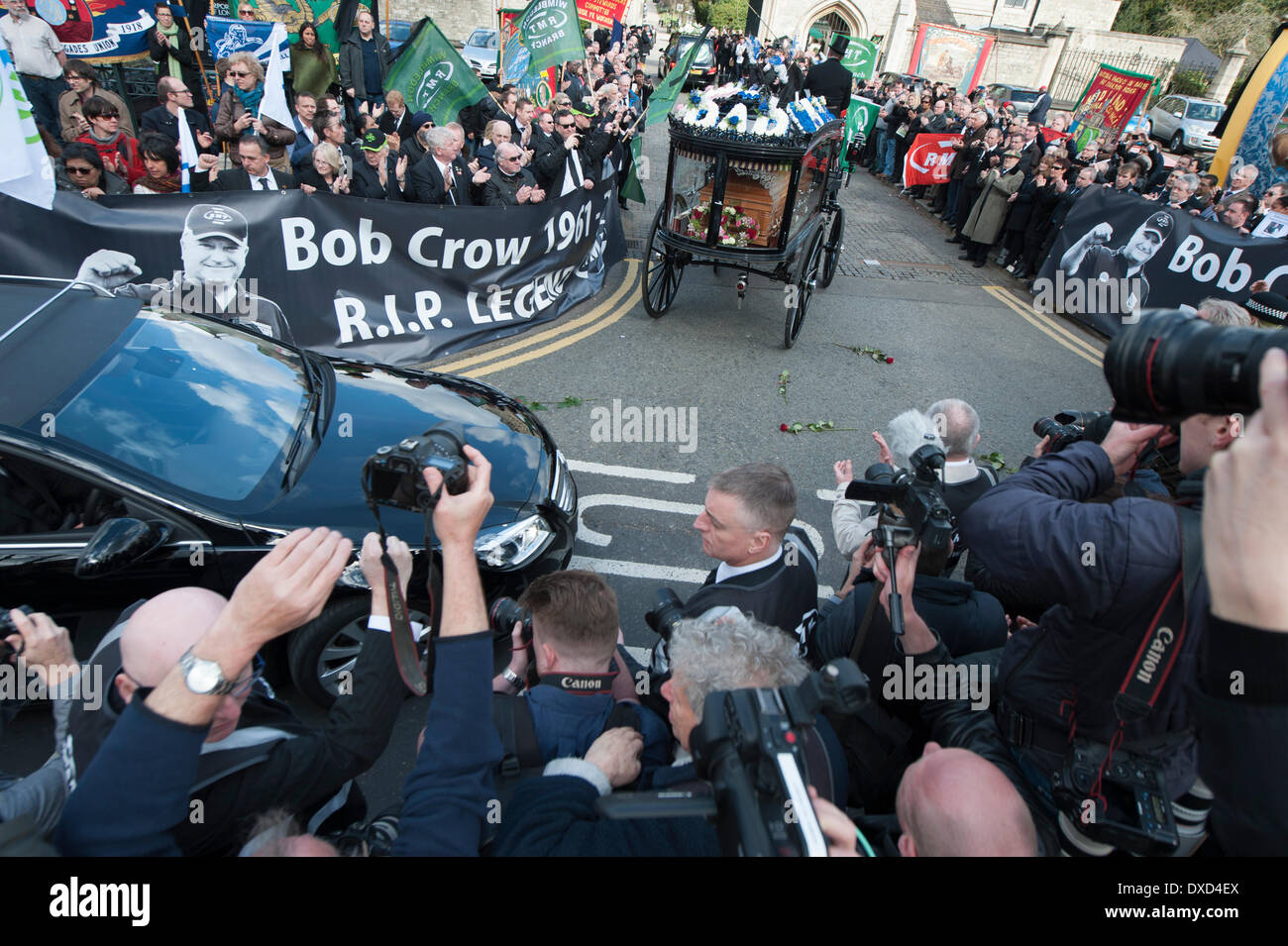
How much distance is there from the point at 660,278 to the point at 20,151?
17.1ft

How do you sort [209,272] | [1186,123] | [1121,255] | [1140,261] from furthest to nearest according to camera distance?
[1186,123], [1121,255], [1140,261], [209,272]

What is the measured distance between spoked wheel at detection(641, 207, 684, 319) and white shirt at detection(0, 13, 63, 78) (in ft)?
22.2

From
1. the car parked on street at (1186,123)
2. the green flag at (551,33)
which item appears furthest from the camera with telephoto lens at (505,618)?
the car parked on street at (1186,123)

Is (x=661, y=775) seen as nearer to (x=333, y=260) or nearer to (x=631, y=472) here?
(x=631, y=472)

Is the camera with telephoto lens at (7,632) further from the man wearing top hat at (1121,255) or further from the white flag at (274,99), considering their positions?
the man wearing top hat at (1121,255)

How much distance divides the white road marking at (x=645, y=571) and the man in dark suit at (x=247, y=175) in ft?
13.0

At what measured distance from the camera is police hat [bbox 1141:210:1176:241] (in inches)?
305

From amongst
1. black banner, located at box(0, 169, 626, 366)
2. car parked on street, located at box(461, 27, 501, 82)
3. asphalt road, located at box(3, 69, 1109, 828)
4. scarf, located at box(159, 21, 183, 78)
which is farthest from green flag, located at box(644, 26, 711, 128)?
car parked on street, located at box(461, 27, 501, 82)

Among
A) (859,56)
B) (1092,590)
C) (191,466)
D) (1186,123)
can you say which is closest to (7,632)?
(191,466)

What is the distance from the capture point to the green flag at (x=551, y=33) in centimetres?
860

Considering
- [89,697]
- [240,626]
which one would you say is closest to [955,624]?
[240,626]

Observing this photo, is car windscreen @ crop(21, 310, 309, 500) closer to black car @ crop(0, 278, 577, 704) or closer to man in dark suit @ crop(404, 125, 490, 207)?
black car @ crop(0, 278, 577, 704)

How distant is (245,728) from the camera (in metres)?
1.77

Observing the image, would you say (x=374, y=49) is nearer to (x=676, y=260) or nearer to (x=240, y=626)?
→ (x=676, y=260)
